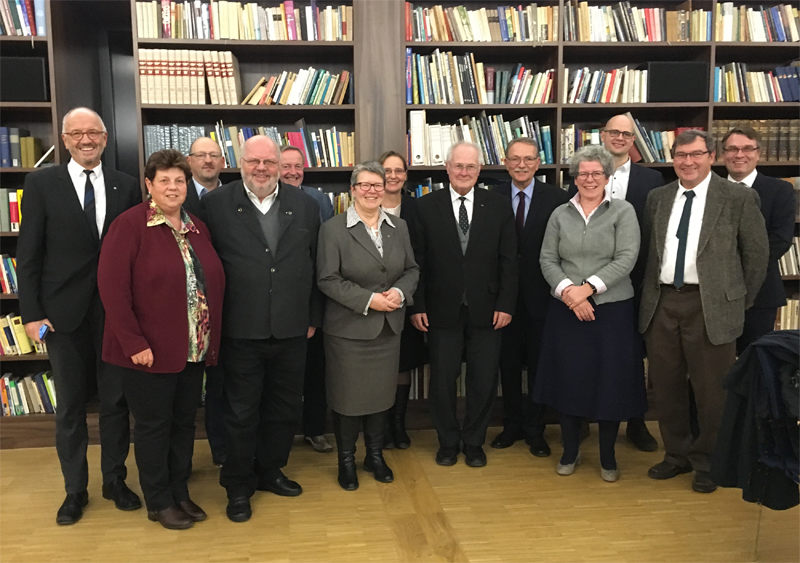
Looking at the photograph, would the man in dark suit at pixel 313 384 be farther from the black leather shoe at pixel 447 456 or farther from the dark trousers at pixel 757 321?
the dark trousers at pixel 757 321

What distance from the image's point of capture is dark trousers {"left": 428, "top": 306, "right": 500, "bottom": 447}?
3.46 m

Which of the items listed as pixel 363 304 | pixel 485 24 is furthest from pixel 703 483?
pixel 485 24

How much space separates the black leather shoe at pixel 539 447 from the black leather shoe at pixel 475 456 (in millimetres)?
321

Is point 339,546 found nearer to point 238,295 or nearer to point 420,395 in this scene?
point 238,295

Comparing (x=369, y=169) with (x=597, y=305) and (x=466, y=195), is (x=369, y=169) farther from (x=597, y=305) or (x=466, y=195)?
(x=597, y=305)

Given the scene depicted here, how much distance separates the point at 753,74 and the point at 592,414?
9.29 ft

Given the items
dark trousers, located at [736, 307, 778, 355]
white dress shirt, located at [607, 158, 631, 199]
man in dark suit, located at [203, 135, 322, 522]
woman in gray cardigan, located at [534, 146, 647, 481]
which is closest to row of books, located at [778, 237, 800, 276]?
dark trousers, located at [736, 307, 778, 355]

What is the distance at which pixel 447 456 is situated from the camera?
353 cm

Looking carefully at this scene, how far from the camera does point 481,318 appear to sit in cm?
339

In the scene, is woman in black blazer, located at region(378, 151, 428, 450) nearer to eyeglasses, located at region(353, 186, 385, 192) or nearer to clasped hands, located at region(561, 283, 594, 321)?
eyeglasses, located at region(353, 186, 385, 192)

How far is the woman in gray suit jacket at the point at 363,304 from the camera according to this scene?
307 centimetres

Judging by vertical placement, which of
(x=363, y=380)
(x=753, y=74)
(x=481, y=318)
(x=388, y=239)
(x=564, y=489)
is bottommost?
(x=564, y=489)

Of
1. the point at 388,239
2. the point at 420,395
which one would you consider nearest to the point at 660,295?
the point at 388,239

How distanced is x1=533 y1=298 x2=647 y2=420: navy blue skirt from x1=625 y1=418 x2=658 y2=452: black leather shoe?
2.03ft
